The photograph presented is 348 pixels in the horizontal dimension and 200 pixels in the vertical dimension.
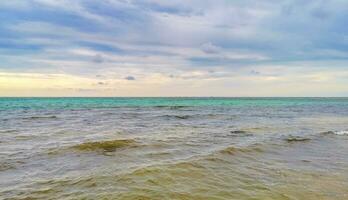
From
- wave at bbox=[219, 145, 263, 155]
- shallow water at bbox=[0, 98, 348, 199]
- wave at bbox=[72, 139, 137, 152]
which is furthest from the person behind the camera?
wave at bbox=[72, 139, 137, 152]

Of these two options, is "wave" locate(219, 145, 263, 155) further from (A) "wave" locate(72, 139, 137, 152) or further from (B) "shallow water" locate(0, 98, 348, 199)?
(A) "wave" locate(72, 139, 137, 152)

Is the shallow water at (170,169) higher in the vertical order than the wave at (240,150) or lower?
lower

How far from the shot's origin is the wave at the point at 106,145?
38.5 feet

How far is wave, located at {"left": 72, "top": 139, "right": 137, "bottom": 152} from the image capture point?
11.7m

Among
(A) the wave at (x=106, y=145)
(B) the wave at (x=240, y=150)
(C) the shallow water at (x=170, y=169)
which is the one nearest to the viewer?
(C) the shallow water at (x=170, y=169)

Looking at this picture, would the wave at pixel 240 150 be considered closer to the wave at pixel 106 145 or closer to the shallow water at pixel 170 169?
the shallow water at pixel 170 169

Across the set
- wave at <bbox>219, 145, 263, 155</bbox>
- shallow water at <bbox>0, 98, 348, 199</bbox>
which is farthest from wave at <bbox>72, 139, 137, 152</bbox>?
wave at <bbox>219, 145, 263, 155</bbox>

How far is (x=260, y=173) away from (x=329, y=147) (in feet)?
19.7

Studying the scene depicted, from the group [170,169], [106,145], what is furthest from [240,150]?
[106,145]

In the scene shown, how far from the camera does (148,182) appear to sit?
7473 mm

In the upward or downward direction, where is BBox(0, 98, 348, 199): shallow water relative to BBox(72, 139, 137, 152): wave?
downward

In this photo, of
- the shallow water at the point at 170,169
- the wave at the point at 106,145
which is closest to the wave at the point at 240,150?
the shallow water at the point at 170,169

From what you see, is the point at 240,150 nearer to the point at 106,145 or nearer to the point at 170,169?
the point at 170,169

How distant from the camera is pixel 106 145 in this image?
1250cm
